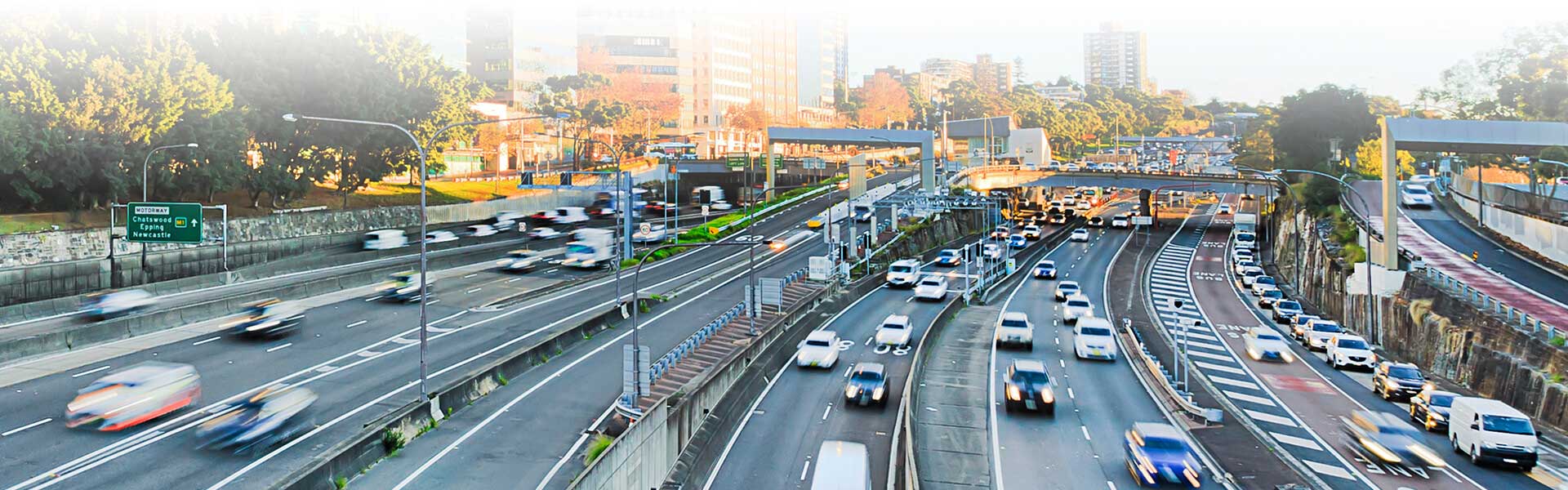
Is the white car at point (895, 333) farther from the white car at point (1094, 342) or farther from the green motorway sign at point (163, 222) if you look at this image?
the green motorway sign at point (163, 222)

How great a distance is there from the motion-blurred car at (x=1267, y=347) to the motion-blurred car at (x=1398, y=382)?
678cm

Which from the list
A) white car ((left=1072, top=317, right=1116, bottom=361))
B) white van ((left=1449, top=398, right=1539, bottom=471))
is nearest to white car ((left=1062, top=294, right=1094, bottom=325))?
white car ((left=1072, top=317, right=1116, bottom=361))

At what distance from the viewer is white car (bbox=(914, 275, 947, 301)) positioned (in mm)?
62625

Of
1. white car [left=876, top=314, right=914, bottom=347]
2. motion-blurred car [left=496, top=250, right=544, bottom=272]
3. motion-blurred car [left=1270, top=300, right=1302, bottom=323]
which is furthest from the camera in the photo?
motion-blurred car [left=496, top=250, right=544, bottom=272]

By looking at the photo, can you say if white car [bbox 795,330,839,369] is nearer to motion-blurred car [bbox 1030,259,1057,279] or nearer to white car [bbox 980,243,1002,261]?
white car [bbox 980,243,1002,261]

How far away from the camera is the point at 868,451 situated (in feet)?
96.6

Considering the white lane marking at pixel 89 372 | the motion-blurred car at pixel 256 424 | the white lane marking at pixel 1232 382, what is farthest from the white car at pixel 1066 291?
the white lane marking at pixel 89 372

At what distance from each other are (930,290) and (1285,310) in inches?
739

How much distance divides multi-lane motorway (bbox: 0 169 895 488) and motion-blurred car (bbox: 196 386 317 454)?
36 cm

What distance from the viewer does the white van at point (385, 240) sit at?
70875 millimetres

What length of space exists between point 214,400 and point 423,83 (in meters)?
57.1

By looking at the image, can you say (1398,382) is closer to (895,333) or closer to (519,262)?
(895,333)

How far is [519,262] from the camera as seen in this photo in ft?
215

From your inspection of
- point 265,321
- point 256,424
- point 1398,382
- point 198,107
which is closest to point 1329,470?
point 1398,382
